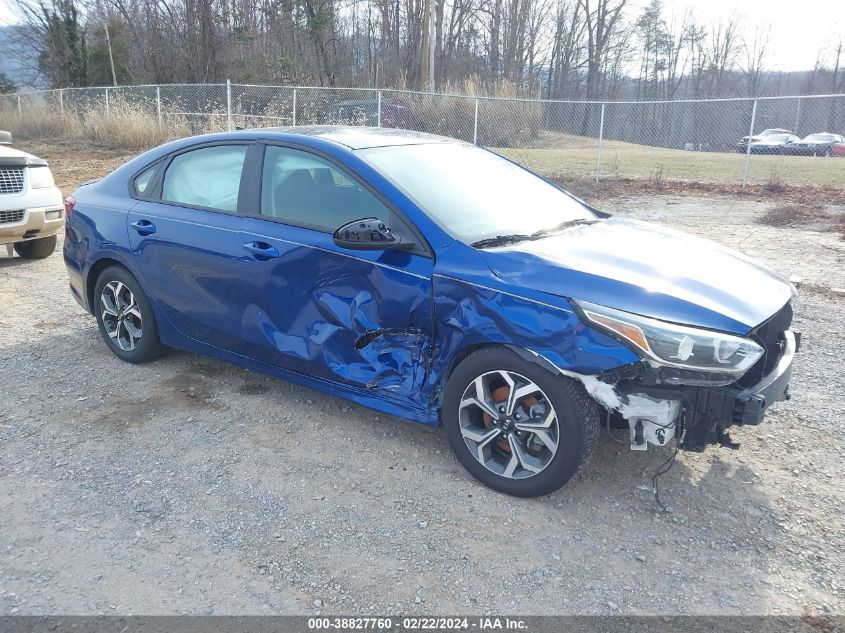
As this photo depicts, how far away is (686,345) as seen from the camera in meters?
2.73

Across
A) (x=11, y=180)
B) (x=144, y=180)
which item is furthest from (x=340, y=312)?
(x=11, y=180)

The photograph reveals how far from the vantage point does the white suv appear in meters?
7.00

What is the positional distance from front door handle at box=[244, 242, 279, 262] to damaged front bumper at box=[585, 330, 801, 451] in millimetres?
1854

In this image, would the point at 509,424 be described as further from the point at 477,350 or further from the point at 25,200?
the point at 25,200

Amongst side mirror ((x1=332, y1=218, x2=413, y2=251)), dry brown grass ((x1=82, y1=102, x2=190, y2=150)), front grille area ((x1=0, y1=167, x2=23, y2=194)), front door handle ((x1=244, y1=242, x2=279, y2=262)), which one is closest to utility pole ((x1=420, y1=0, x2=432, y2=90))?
dry brown grass ((x1=82, y1=102, x2=190, y2=150))

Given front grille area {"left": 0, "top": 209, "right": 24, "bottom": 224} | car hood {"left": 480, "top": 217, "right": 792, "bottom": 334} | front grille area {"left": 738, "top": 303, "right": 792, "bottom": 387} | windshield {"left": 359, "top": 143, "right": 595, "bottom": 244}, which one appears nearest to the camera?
car hood {"left": 480, "top": 217, "right": 792, "bottom": 334}

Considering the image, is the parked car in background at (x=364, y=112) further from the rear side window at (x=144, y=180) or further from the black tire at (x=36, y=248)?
the rear side window at (x=144, y=180)

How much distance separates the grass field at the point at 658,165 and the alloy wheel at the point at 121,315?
12.7 m

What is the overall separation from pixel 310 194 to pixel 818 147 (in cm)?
3224

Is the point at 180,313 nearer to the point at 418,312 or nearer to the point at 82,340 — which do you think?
the point at 82,340

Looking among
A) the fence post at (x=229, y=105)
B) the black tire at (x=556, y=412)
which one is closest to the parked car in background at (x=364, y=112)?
the fence post at (x=229, y=105)

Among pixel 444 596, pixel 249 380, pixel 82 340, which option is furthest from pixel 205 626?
pixel 82 340

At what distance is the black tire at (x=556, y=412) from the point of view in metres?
2.89

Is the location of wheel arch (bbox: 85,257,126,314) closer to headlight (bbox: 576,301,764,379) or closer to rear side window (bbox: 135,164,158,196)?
rear side window (bbox: 135,164,158,196)
